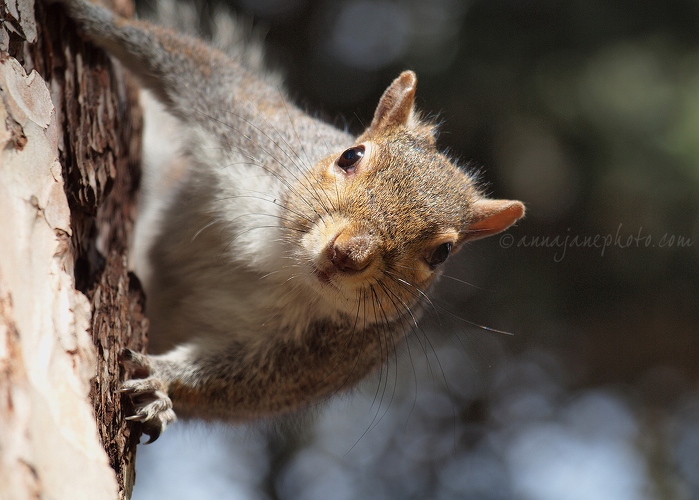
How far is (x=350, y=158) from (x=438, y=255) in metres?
0.37

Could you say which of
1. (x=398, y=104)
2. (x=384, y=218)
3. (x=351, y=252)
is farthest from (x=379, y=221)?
(x=398, y=104)

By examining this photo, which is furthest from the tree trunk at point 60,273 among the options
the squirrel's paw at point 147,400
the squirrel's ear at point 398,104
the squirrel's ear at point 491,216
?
the squirrel's ear at point 491,216

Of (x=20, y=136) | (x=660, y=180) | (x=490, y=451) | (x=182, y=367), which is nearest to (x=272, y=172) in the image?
(x=182, y=367)

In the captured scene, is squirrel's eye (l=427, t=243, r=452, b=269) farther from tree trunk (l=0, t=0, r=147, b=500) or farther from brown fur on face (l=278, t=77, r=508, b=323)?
tree trunk (l=0, t=0, r=147, b=500)

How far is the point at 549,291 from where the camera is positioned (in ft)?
10.9

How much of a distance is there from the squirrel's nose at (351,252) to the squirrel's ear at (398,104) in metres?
0.53

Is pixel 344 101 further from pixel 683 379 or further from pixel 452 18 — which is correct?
pixel 683 379

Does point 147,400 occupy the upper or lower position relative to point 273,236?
lower

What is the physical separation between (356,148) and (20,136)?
96 cm

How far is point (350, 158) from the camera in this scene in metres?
1.85

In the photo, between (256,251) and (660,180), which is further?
(660,180)

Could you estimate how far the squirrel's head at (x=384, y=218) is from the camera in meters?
1.64

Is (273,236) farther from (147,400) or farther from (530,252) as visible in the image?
(530,252)

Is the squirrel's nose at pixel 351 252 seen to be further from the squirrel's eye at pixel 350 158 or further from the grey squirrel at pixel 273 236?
the squirrel's eye at pixel 350 158
